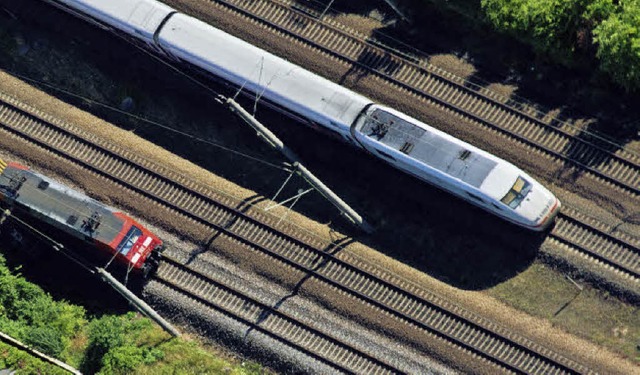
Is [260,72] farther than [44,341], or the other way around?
[260,72]

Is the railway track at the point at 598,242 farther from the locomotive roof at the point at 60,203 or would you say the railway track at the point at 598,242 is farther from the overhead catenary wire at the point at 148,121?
the locomotive roof at the point at 60,203

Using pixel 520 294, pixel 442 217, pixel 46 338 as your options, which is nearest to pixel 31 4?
pixel 46 338

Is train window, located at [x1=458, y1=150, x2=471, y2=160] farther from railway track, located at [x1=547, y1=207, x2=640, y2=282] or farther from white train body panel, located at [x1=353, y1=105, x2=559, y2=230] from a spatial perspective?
railway track, located at [x1=547, y1=207, x2=640, y2=282]

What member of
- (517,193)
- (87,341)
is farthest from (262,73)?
(87,341)

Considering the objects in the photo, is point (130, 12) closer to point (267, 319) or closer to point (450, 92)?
point (450, 92)

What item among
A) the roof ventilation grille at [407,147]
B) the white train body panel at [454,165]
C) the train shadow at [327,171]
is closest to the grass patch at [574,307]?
the train shadow at [327,171]

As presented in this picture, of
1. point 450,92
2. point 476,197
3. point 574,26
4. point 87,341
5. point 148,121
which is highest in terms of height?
point 574,26
